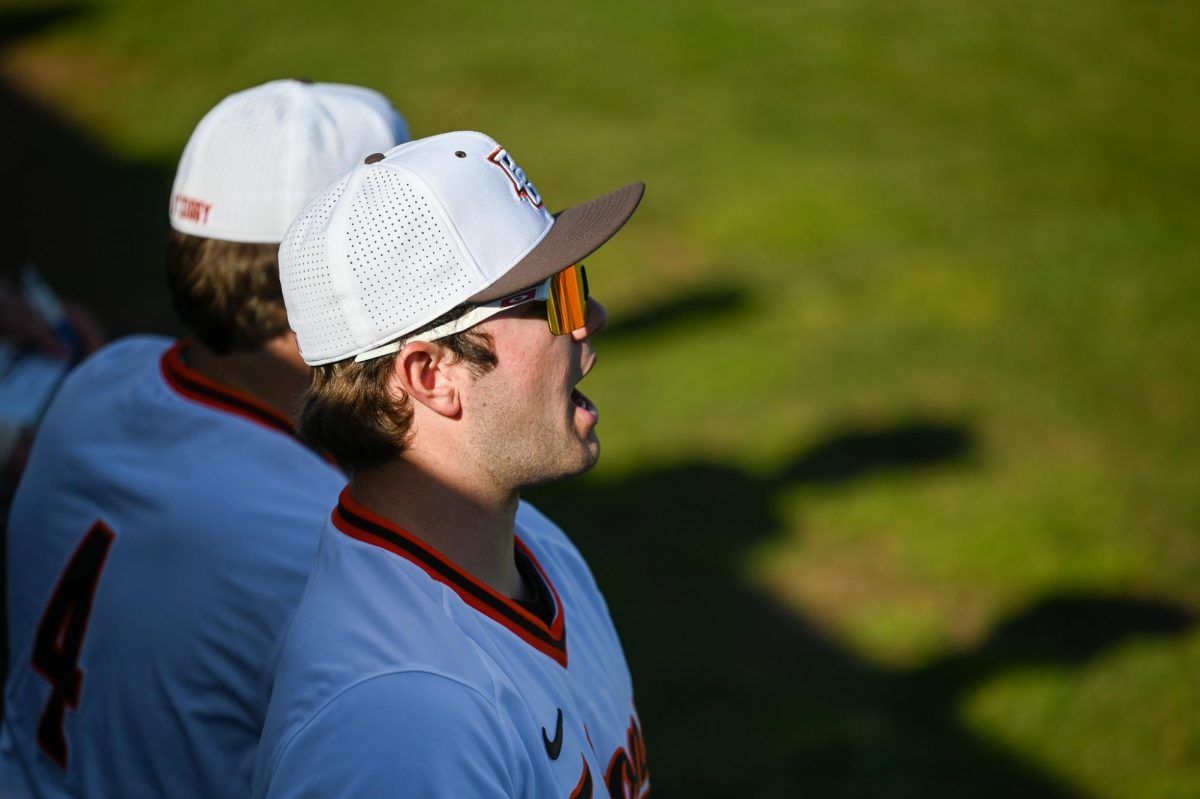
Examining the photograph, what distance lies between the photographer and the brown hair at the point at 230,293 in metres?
2.49

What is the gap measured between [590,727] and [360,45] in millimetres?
10297

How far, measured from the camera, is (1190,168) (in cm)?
909

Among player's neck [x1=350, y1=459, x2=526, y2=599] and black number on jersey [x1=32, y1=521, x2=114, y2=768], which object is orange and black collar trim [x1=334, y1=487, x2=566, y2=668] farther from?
black number on jersey [x1=32, y1=521, x2=114, y2=768]

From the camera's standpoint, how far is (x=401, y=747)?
5.07ft

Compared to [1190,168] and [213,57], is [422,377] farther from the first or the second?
[213,57]

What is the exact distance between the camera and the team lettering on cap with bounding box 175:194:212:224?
259 cm

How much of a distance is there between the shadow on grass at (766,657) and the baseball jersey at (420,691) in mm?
2419

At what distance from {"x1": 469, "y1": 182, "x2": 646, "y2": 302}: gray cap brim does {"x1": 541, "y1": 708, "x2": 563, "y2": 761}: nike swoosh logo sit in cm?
66

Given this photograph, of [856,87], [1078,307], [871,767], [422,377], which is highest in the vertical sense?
[422,377]

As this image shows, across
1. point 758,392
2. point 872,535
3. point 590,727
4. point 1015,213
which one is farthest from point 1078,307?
point 590,727

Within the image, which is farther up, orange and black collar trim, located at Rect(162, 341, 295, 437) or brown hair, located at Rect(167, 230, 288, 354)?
brown hair, located at Rect(167, 230, 288, 354)

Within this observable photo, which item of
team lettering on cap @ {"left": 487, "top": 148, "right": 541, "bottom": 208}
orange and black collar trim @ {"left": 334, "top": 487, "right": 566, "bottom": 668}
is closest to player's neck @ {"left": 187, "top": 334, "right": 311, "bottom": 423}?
orange and black collar trim @ {"left": 334, "top": 487, "right": 566, "bottom": 668}

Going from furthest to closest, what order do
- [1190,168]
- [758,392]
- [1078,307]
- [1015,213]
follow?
[1190,168] → [1015,213] → [1078,307] → [758,392]

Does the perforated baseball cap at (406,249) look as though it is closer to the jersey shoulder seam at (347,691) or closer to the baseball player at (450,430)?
the baseball player at (450,430)
